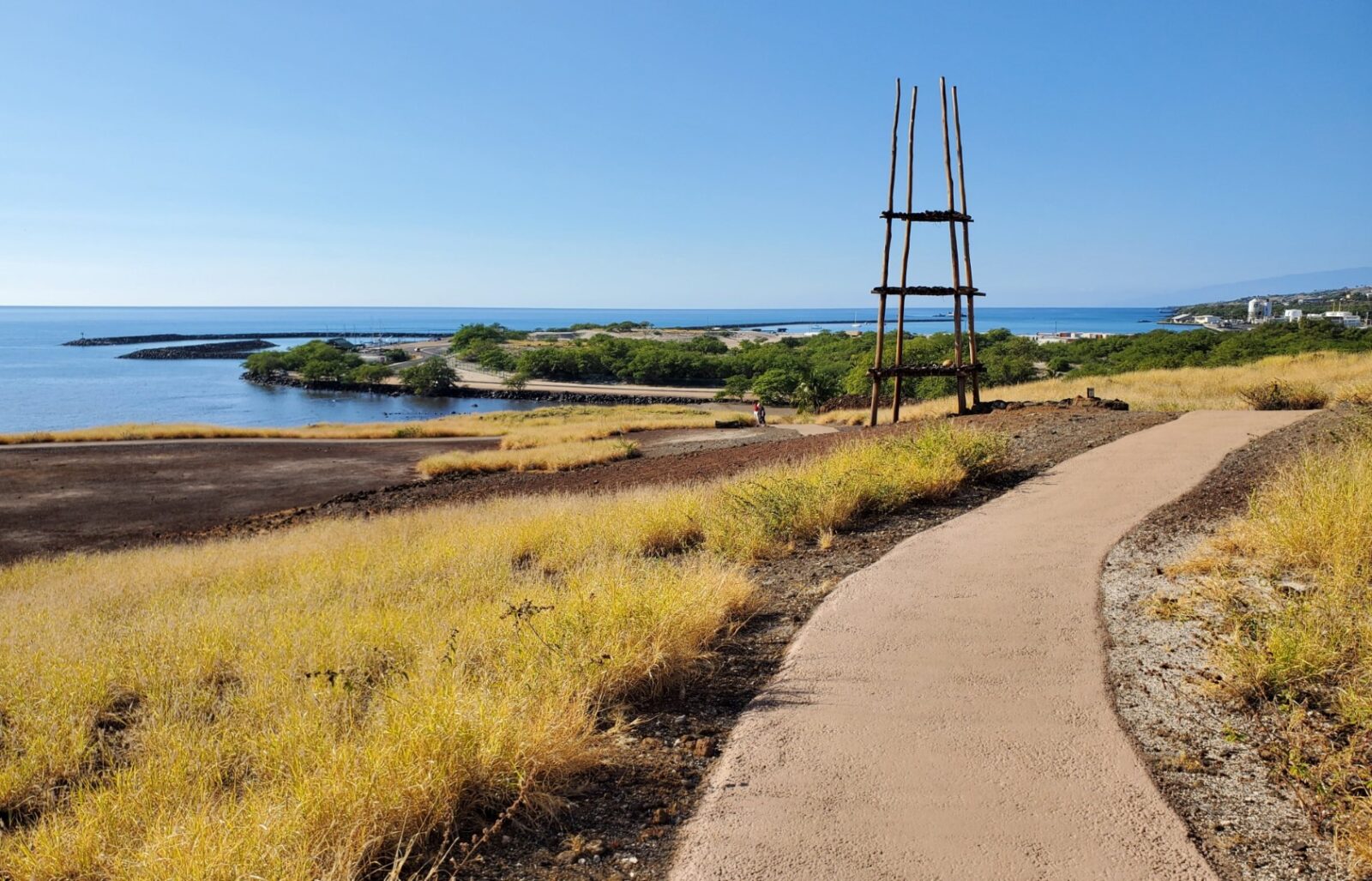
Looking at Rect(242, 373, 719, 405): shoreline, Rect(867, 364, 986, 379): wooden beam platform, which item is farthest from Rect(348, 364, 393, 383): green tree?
Rect(867, 364, 986, 379): wooden beam platform

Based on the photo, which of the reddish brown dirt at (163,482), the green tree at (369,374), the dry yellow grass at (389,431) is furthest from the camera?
the green tree at (369,374)

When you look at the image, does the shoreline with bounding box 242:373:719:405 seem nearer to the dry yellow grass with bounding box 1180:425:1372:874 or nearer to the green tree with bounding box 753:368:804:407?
the green tree with bounding box 753:368:804:407

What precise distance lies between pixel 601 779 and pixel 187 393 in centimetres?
9882

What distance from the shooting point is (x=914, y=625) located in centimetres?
557

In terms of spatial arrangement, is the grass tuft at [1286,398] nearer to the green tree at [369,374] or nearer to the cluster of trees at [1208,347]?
the cluster of trees at [1208,347]

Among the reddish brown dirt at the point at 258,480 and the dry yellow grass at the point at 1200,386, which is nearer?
the reddish brown dirt at the point at 258,480

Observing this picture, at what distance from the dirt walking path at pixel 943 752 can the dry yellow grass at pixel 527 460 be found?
1871 centimetres

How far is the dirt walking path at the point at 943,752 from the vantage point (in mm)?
3105

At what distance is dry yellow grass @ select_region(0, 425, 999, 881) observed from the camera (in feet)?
10.6

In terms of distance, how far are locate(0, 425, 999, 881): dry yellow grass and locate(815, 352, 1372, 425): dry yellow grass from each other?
14.4 metres

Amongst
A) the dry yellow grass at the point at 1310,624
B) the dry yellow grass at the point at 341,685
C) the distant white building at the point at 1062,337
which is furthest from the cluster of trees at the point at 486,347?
the dry yellow grass at the point at 1310,624

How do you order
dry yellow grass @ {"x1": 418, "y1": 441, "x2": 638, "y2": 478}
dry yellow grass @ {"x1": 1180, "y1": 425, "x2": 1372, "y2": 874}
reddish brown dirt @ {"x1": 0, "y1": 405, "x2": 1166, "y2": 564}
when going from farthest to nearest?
1. dry yellow grass @ {"x1": 418, "y1": 441, "x2": 638, "y2": 478}
2. reddish brown dirt @ {"x1": 0, "y1": 405, "x2": 1166, "y2": 564}
3. dry yellow grass @ {"x1": 1180, "y1": 425, "x2": 1372, "y2": 874}

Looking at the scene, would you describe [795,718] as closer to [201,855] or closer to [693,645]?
[693,645]

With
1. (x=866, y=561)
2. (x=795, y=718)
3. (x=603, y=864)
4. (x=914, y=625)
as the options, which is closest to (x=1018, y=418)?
(x=866, y=561)
